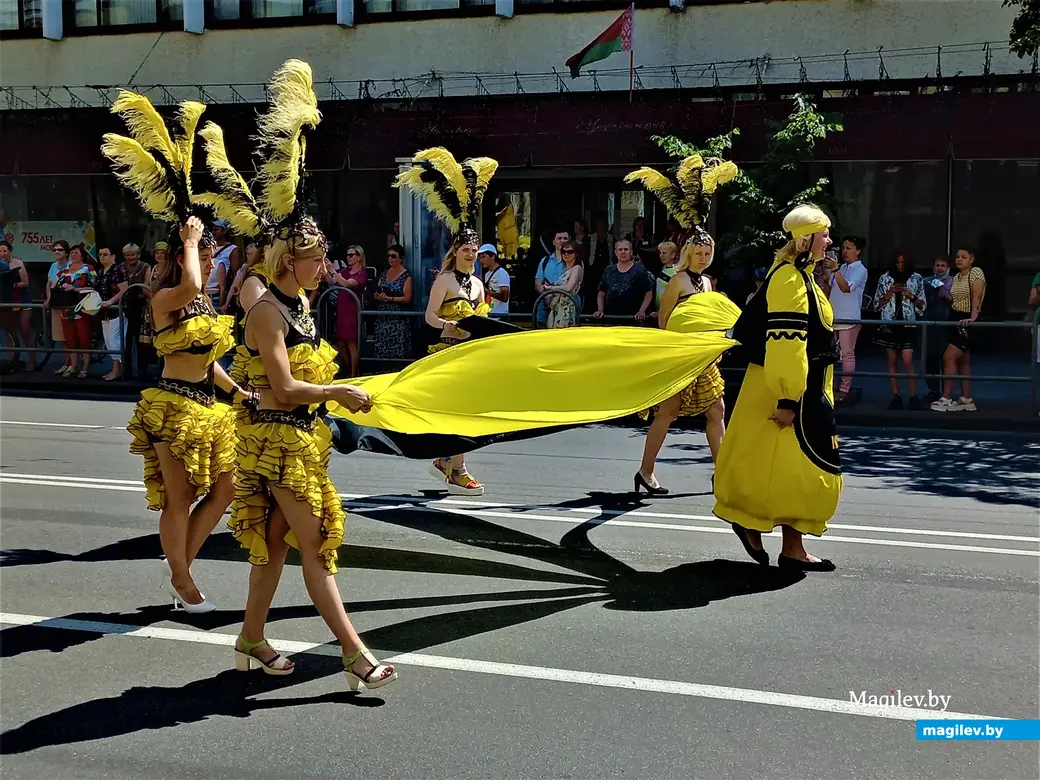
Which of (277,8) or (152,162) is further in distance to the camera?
(277,8)

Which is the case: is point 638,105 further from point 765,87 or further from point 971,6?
point 971,6

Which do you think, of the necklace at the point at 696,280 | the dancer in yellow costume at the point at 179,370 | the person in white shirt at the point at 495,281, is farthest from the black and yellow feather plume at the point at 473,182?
the person in white shirt at the point at 495,281

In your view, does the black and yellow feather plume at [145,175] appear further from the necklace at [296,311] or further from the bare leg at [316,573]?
the bare leg at [316,573]

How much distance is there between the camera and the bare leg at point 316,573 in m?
4.83

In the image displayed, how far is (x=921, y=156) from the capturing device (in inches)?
666

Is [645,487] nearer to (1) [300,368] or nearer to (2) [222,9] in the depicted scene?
(1) [300,368]

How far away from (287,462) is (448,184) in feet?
15.0

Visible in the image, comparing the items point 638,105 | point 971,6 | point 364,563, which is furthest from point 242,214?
point 971,6

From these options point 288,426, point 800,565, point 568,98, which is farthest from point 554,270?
point 288,426

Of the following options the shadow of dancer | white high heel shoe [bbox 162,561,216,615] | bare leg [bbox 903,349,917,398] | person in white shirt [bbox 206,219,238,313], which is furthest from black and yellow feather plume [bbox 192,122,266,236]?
person in white shirt [bbox 206,219,238,313]

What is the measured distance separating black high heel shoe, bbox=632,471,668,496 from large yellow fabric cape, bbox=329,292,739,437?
202 centimetres

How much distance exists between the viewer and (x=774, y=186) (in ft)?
49.5

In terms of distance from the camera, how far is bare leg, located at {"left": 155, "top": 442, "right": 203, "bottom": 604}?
595 cm

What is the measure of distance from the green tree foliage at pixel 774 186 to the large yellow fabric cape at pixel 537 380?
26.7 ft
